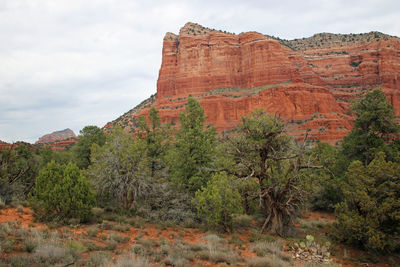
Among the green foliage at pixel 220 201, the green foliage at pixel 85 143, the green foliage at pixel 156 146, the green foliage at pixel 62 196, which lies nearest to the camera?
the green foliage at pixel 62 196

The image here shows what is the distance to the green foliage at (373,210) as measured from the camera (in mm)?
11469

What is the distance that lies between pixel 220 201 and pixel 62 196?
796 cm

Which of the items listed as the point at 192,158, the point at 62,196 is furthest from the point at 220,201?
the point at 62,196

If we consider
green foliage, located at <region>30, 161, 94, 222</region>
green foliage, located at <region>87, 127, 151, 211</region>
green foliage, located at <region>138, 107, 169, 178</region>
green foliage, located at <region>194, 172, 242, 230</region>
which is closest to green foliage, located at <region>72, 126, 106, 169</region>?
green foliage, located at <region>138, 107, 169, 178</region>

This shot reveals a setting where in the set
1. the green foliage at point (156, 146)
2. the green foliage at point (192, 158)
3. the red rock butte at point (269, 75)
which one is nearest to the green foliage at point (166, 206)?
the green foliage at point (192, 158)

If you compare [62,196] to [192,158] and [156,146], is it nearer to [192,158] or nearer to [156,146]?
[192,158]

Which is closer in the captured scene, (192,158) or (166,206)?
(166,206)

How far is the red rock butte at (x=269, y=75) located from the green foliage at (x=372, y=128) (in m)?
A: 53.2

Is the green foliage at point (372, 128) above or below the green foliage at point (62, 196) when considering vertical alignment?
above

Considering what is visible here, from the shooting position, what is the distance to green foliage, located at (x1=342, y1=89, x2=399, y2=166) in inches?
Result: 784

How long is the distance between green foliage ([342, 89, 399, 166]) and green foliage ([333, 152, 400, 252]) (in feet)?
25.1

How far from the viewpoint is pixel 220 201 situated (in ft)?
41.9

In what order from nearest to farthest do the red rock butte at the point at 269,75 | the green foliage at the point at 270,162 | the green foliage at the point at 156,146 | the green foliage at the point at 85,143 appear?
the green foliage at the point at 270,162 → the green foliage at the point at 156,146 → the green foliage at the point at 85,143 → the red rock butte at the point at 269,75

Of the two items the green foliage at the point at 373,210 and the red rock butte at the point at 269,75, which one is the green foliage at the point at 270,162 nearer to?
the green foliage at the point at 373,210
